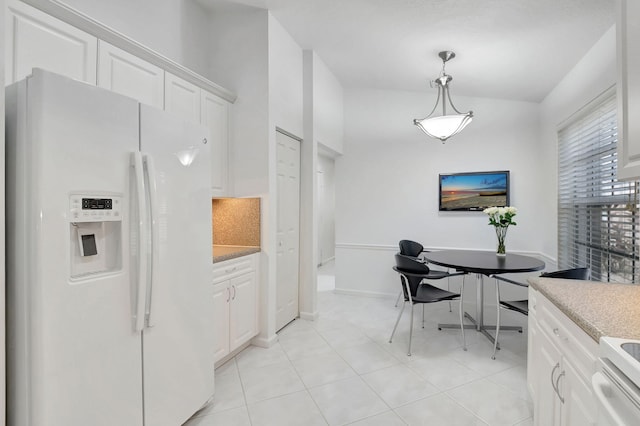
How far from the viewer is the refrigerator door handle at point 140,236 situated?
1.50m

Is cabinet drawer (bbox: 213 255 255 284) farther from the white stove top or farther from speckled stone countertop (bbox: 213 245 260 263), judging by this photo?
the white stove top

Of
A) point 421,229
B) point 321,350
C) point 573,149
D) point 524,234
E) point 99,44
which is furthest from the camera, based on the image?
point 421,229

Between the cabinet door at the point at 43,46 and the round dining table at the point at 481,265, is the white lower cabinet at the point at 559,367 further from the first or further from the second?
the cabinet door at the point at 43,46

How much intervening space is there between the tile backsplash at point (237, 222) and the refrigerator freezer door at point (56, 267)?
1.61m

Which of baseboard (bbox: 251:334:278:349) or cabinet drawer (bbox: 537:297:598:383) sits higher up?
cabinet drawer (bbox: 537:297:598:383)

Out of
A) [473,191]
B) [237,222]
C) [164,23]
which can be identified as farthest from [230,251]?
[473,191]

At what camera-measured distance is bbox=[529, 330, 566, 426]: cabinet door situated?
4.77 ft

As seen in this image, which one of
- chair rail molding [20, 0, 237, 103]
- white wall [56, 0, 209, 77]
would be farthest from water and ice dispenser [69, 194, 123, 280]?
white wall [56, 0, 209, 77]

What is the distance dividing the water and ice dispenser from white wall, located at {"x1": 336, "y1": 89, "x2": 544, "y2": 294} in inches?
142

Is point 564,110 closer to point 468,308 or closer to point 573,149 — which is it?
point 573,149

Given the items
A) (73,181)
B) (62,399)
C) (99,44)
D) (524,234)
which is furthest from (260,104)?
(524,234)

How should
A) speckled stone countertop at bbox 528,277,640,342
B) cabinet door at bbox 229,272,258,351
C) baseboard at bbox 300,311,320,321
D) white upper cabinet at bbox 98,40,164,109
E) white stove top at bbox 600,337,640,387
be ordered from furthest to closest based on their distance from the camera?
Answer: baseboard at bbox 300,311,320,321 → cabinet door at bbox 229,272,258,351 → white upper cabinet at bbox 98,40,164,109 → speckled stone countertop at bbox 528,277,640,342 → white stove top at bbox 600,337,640,387

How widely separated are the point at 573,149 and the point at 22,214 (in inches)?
160

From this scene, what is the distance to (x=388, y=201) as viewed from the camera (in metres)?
4.63
